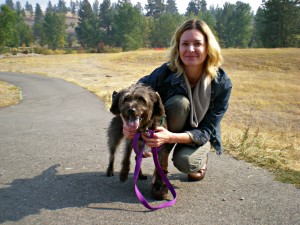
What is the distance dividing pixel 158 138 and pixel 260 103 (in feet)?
56.9

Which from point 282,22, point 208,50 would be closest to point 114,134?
point 208,50

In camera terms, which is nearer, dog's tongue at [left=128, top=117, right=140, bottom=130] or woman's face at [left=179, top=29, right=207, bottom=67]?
dog's tongue at [left=128, top=117, right=140, bottom=130]

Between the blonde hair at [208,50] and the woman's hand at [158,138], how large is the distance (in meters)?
0.98

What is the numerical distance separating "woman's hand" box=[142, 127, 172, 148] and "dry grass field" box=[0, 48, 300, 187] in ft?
6.59

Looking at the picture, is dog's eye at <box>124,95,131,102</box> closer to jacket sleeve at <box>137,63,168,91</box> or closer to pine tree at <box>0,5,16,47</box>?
jacket sleeve at <box>137,63,168,91</box>

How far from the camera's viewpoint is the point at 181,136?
3.83 metres

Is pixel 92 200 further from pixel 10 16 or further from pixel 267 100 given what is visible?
pixel 10 16

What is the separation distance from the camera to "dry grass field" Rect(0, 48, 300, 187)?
18.9 feet

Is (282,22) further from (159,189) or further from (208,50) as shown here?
(159,189)

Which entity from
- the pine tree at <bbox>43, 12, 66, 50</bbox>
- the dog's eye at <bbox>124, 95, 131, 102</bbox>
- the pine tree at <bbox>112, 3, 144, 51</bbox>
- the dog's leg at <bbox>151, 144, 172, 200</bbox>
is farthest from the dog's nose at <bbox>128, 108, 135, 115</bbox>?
the pine tree at <bbox>43, 12, 66, 50</bbox>

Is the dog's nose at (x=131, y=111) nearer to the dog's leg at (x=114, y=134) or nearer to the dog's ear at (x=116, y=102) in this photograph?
the dog's ear at (x=116, y=102)

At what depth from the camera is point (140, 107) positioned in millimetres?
3453

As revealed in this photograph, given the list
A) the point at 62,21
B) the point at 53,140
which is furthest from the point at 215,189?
the point at 62,21

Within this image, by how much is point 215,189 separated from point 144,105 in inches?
63.6
